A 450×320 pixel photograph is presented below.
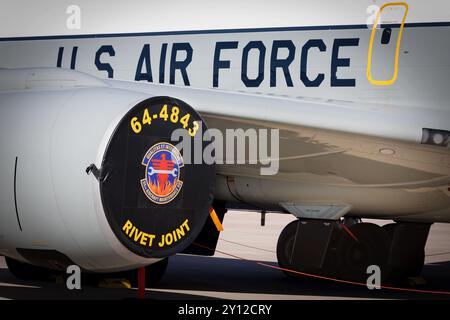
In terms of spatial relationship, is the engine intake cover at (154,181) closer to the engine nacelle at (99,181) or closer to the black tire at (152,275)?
the engine nacelle at (99,181)

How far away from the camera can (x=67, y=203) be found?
25.9 feet

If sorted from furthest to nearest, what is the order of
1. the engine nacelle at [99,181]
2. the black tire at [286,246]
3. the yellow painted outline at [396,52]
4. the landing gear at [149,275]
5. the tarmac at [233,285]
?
the black tire at [286,246], the landing gear at [149,275], the tarmac at [233,285], the yellow painted outline at [396,52], the engine nacelle at [99,181]

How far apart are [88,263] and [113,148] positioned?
0.91m

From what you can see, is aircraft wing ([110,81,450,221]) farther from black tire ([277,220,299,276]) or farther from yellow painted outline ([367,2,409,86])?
black tire ([277,220,299,276])

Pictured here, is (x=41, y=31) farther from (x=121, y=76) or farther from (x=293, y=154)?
(x=293, y=154)

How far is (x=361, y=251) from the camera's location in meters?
11.8

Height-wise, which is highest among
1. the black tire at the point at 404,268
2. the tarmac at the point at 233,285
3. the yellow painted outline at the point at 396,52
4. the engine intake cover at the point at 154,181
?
the yellow painted outline at the point at 396,52

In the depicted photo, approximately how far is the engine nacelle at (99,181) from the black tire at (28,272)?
3203 millimetres

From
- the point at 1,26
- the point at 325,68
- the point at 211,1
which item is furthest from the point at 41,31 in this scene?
the point at 325,68

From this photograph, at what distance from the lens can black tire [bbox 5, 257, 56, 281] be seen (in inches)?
456

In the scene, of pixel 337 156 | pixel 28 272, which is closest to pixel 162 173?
pixel 337 156

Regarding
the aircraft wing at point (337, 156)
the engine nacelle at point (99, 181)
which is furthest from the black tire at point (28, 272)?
the engine nacelle at point (99, 181)

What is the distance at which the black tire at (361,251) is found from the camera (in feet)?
38.4

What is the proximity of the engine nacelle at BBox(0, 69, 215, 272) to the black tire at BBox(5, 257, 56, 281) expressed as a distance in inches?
126
